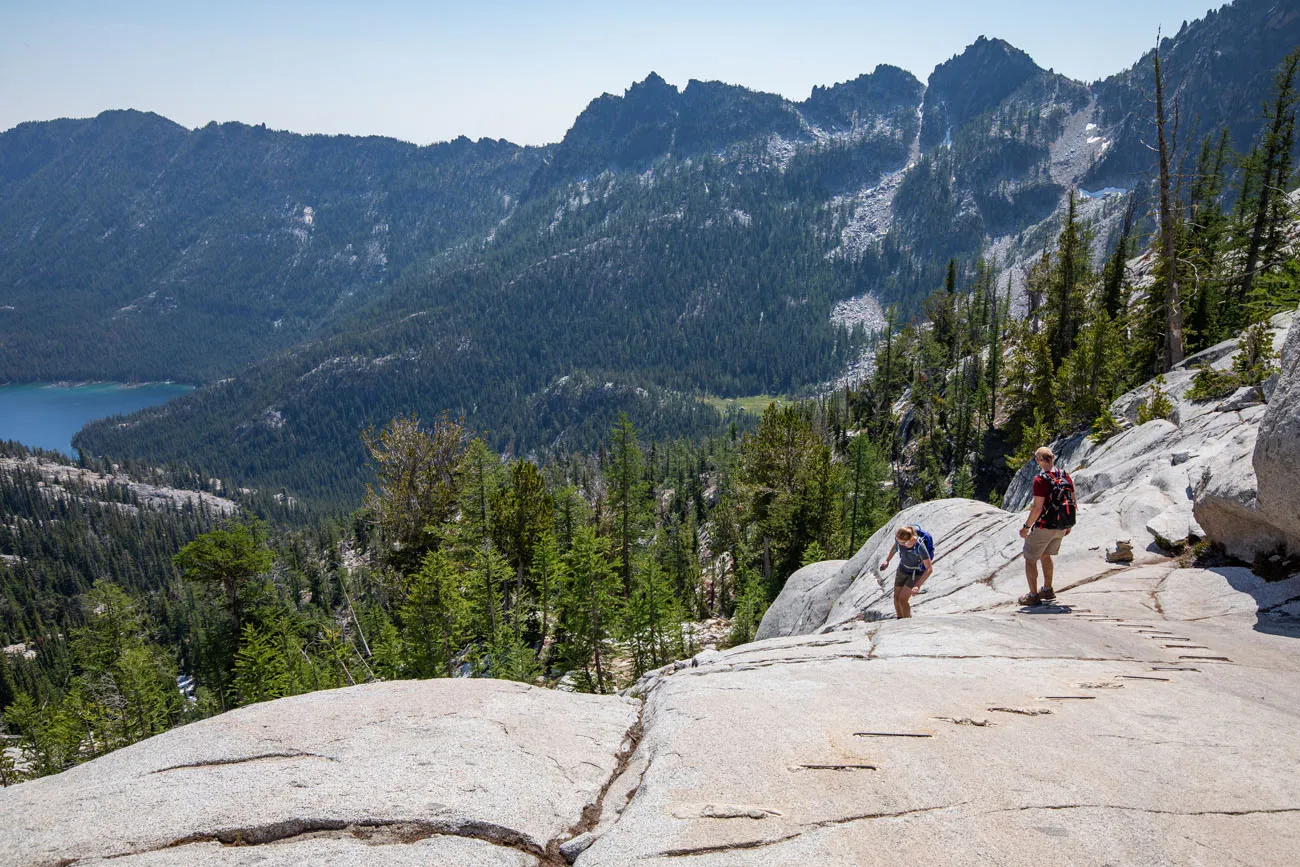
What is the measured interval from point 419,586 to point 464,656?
10.4 m

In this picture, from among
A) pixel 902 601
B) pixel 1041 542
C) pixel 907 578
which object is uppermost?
pixel 1041 542

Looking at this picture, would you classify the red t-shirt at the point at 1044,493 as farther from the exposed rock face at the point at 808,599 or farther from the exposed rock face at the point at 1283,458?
the exposed rock face at the point at 808,599

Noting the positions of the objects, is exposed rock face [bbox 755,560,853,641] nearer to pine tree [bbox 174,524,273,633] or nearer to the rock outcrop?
the rock outcrop

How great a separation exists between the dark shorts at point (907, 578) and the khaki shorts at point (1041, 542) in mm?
2201

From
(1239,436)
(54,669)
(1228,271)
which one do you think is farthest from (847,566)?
(54,669)

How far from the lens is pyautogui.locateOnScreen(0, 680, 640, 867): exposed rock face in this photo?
5.88 m

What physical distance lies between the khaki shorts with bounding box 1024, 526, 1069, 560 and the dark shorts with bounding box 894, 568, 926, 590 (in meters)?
2.20

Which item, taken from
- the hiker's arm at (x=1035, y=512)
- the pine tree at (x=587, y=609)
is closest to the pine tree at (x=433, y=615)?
the pine tree at (x=587, y=609)

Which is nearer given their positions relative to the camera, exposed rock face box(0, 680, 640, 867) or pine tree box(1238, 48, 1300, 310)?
exposed rock face box(0, 680, 640, 867)

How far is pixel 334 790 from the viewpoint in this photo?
6.69m

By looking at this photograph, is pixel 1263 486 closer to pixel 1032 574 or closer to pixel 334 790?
pixel 1032 574

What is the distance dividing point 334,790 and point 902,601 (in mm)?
12032

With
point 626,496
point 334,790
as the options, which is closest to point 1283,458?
point 334,790

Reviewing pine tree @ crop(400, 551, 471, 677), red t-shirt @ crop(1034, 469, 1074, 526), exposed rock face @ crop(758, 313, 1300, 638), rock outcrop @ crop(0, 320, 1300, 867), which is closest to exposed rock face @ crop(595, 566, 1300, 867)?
rock outcrop @ crop(0, 320, 1300, 867)
